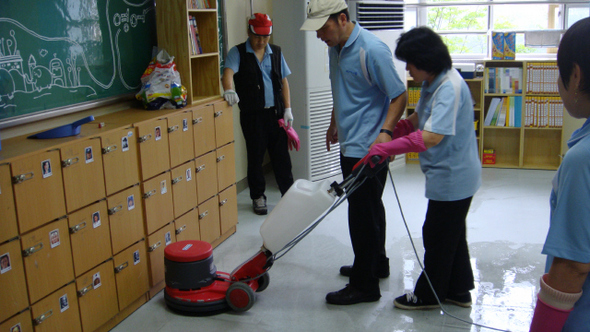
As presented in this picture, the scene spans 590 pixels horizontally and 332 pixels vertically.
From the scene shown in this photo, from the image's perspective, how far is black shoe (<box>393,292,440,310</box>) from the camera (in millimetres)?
2676

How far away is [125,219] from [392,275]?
1518 mm

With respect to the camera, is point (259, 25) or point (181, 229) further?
point (259, 25)

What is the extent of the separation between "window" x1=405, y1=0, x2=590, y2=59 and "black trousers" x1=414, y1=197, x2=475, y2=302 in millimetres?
3688

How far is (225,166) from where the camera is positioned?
11.9 feet

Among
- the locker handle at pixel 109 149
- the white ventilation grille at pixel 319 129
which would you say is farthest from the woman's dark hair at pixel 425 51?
the white ventilation grille at pixel 319 129

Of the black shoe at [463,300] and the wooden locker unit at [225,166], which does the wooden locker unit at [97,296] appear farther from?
the black shoe at [463,300]

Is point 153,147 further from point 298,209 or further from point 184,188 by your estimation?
point 298,209

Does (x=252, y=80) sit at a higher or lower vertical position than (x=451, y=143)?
higher

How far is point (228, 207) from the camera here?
3703mm

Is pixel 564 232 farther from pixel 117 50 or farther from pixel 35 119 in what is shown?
pixel 117 50

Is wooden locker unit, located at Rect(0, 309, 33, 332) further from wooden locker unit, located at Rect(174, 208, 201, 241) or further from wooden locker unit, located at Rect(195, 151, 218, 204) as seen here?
wooden locker unit, located at Rect(195, 151, 218, 204)

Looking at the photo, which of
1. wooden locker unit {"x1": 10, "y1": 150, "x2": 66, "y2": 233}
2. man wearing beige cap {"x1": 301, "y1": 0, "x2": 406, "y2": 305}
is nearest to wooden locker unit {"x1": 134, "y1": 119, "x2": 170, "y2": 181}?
wooden locker unit {"x1": 10, "y1": 150, "x2": 66, "y2": 233}

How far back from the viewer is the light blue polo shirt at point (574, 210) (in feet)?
3.21

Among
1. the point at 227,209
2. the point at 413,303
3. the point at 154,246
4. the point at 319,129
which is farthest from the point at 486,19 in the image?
the point at 154,246
